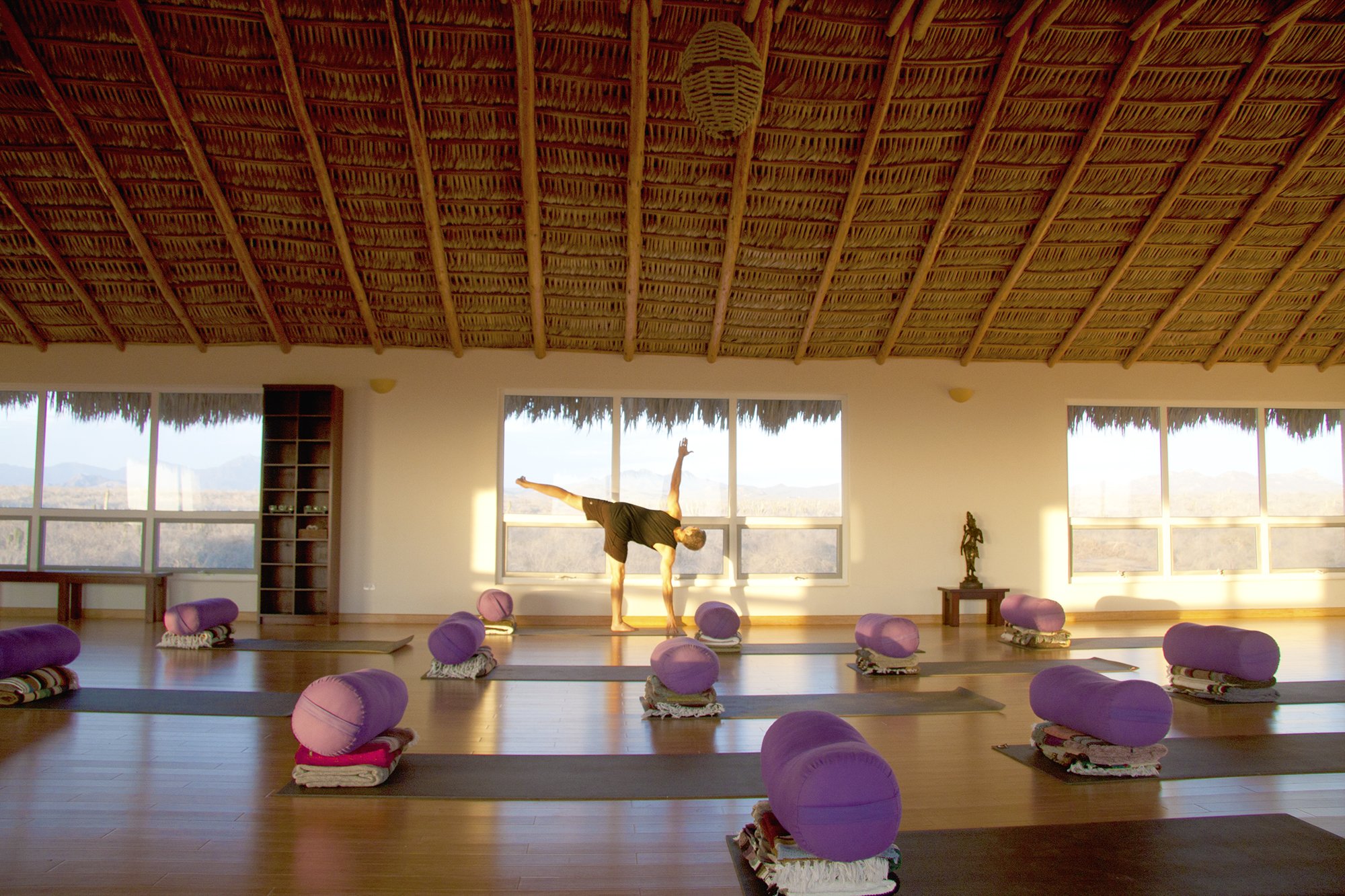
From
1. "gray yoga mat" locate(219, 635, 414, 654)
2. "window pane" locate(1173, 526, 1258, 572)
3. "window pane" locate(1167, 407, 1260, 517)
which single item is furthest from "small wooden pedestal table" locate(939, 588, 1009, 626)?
"gray yoga mat" locate(219, 635, 414, 654)

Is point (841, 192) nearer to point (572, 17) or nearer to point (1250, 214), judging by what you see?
point (572, 17)

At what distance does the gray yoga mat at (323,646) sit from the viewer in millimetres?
6590

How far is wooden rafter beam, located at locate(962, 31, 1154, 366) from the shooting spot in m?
5.92

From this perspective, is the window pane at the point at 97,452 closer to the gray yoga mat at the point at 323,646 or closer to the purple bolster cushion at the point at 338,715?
the gray yoga mat at the point at 323,646

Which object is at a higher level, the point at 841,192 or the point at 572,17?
the point at 572,17

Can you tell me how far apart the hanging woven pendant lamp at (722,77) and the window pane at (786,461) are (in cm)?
470

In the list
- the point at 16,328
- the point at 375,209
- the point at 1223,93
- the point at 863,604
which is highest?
the point at 1223,93

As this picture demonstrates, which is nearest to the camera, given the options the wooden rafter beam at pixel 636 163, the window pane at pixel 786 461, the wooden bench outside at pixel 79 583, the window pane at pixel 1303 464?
the wooden rafter beam at pixel 636 163

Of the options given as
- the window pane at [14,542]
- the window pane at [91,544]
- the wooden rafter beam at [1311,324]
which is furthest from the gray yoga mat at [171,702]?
the wooden rafter beam at [1311,324]

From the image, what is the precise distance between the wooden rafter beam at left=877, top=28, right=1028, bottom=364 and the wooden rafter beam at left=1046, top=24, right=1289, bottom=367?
5.12 ft

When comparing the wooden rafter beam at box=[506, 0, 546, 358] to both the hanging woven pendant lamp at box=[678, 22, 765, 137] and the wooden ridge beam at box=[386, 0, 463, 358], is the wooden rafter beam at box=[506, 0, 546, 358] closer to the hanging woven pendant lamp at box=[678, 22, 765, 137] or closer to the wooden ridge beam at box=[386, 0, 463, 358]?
the wooden ridge beam at box=[386, 0, 463, 358]

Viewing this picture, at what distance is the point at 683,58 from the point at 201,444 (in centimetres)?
648

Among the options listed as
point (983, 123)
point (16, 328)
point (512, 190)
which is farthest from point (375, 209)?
point (983, 123)

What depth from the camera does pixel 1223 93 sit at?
20.4ft
